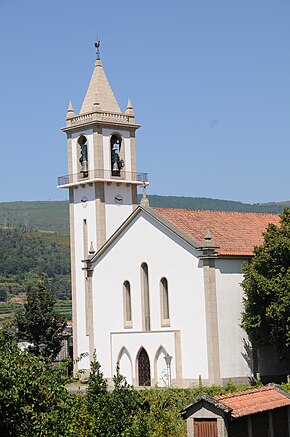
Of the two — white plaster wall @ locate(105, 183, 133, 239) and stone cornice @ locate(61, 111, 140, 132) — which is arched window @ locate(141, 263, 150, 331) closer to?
white plaster wall @ locate(105, 183, 133, 239)

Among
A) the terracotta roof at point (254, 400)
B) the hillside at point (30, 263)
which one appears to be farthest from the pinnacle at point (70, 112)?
the hillside at point (30, 263)

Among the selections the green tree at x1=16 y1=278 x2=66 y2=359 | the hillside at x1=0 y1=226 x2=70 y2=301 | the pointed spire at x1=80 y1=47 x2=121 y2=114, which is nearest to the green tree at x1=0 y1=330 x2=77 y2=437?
→ the pointed spire at x1=80 y1=47 x2=121 y2=114

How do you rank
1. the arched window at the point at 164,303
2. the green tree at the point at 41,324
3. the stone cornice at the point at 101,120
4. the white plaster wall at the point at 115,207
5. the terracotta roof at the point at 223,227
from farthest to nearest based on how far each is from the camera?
the green tree at the point at 41,324 → the stone cornice at the point at 101,120 → the white plaster wall at the point at 115,207 → the arched window at the point at 164,303 → the terracotta roof at the point at 223,227

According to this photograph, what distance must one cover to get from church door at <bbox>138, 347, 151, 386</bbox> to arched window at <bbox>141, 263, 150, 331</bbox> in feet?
4.43

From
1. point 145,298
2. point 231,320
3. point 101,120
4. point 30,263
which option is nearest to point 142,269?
point 145,298

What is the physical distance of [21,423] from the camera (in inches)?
861

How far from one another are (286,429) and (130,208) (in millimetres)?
29031

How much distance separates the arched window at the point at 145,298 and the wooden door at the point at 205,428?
22.0 m

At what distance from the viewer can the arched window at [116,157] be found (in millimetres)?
56562

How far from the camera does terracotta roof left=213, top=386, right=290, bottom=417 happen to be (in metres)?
Answer: 26.9

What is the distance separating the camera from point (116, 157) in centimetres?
5691

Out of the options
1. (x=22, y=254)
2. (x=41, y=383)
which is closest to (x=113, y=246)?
(x=41, y=383)

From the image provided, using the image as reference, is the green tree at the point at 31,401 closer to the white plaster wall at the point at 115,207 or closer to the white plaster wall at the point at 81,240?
the white plaster wall at the point at 81,240

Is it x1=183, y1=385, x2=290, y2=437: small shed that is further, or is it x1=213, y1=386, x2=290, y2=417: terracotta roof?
x1=213, y1=386, x2=290, y2=417: terracotta roof
